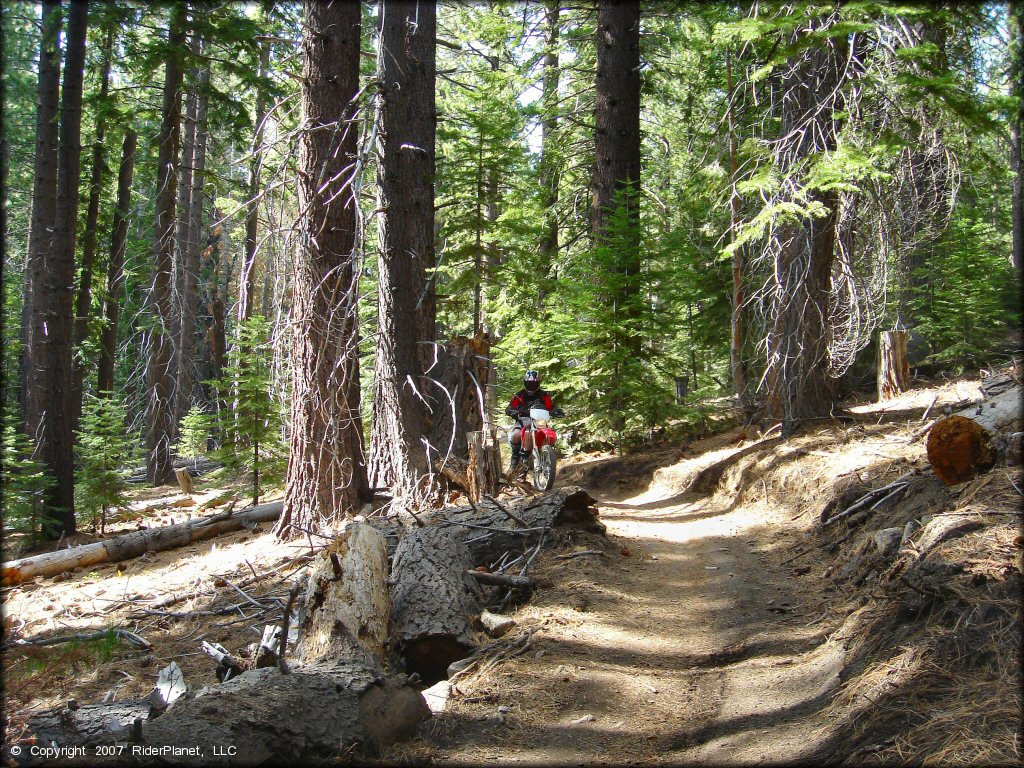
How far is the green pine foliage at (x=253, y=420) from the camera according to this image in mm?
10422

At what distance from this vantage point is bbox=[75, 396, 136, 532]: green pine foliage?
36.9 ft

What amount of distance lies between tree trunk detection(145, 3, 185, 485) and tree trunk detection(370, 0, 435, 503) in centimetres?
388

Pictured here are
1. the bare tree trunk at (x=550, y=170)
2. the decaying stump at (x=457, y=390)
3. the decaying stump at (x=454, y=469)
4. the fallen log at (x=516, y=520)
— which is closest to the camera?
the fallen log at (x=516, y=520)

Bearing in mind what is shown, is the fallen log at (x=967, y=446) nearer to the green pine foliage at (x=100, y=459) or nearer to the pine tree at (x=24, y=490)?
the pine tree at (x=24, y=490)

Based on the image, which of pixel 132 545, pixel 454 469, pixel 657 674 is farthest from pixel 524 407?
pixel 657 674

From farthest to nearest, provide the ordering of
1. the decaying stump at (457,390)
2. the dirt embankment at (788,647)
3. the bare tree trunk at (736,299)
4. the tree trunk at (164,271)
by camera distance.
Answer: the tree trunk at (164,271) < the bare tree trunk at (736,299) < the decaying stump at (457,390) < the dirt embankment at (788,647)

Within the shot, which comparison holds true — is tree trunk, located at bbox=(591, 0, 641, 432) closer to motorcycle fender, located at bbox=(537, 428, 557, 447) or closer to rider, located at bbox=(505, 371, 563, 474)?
rider, located at bbox=(505, 371, 563, 474)

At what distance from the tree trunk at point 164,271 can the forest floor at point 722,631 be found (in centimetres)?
607

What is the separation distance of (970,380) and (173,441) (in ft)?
57.4

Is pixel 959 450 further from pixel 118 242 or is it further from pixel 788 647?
pixel 118 242

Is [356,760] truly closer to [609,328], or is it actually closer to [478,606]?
[478,606]

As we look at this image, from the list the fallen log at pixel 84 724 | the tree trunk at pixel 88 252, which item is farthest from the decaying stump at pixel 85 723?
the tree trunk at pixel 88 252

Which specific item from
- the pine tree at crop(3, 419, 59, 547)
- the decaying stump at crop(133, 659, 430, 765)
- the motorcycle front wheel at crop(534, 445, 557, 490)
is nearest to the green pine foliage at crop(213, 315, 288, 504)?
the pine tree at crop(3, 419, 59, 547)

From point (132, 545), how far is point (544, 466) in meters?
Answer: 6.04
